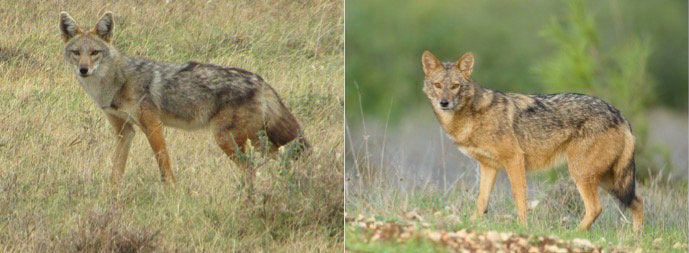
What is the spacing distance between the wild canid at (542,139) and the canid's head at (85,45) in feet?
6.66

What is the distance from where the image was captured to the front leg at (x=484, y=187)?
5.09 meters

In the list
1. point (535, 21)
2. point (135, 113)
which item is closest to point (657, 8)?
point (535, 21)

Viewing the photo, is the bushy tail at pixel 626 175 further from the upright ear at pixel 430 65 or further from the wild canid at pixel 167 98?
the wild canid at pixel 167 98

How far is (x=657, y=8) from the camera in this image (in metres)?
8.56

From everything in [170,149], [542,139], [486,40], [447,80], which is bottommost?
[170,149]

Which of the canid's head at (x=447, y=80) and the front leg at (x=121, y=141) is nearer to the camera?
the canid's head at (x=447, y=80)

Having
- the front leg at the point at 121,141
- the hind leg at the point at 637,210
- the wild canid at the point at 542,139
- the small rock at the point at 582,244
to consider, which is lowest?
the front leg at the point at 121,141

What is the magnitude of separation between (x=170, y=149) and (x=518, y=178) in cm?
219

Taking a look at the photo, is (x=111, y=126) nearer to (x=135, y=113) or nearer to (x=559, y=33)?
(x=135, y=113)

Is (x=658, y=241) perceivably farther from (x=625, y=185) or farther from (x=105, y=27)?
(x=105, y=27)

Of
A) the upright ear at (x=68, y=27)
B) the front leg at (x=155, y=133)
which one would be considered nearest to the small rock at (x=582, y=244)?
the front leg at (x=155, y=133)

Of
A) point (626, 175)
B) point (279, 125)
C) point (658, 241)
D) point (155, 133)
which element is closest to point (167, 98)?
point (155, 133)

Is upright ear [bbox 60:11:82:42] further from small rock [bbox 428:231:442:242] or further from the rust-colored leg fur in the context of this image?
small rock [bbox 428:231:442:242]

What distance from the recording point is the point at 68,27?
6.33 meters
